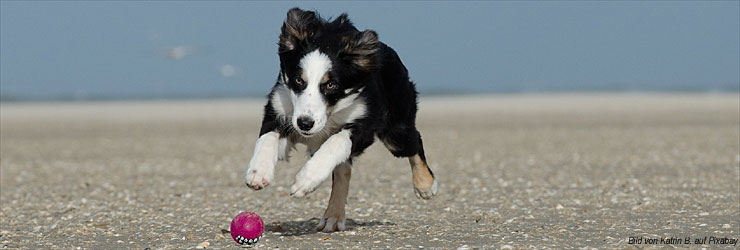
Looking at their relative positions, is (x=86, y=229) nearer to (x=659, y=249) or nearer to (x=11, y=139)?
(x=659, y=249)

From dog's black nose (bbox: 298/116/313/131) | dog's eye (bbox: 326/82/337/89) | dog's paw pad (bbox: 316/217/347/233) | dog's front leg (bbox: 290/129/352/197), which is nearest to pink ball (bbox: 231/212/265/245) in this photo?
dog's front leg (bbox: 290/129/352/197)

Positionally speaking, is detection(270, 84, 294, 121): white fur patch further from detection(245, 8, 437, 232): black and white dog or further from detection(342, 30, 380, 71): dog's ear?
detection(342, 30, 380, 71): dog's ear

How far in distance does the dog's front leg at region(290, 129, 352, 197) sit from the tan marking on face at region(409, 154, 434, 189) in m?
1.43

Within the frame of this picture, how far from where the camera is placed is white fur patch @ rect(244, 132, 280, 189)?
6.91 metres

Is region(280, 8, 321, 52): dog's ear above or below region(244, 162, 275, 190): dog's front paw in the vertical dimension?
above

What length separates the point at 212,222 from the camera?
956 cm

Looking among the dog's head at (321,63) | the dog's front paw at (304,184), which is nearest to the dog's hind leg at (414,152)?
the dog's head at (321,63)

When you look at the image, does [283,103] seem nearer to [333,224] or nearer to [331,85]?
[331,85]

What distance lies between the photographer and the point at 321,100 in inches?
274

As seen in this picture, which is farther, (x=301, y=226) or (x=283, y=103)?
(x=301, y=226)

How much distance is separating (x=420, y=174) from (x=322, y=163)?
5.84ft

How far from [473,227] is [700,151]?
11.3 metres

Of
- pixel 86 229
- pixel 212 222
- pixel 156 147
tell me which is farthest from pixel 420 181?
pixel 156 147

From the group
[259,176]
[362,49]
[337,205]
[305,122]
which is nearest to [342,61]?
[362,49]
